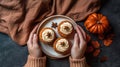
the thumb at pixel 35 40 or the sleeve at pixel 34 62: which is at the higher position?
the thumb at pixel 35 40

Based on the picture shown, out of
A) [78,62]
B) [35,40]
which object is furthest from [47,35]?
[78,62]

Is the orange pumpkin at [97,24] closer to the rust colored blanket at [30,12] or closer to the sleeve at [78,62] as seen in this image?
the rust colored blanket at [30,12]

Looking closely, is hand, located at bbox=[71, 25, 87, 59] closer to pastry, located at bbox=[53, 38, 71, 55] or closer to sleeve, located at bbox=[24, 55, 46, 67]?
pastry, located at bbox=[53, 38, 71, 55]

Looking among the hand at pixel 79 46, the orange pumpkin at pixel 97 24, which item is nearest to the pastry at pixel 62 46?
the hand at pixel 79 46

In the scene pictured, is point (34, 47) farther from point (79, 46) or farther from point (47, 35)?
point (79, 46)

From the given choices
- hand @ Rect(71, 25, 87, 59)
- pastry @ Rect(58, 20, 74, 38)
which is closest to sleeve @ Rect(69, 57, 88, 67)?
hand @ Rect(71, 25, 87, 59)

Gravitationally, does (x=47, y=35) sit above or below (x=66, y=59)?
above
